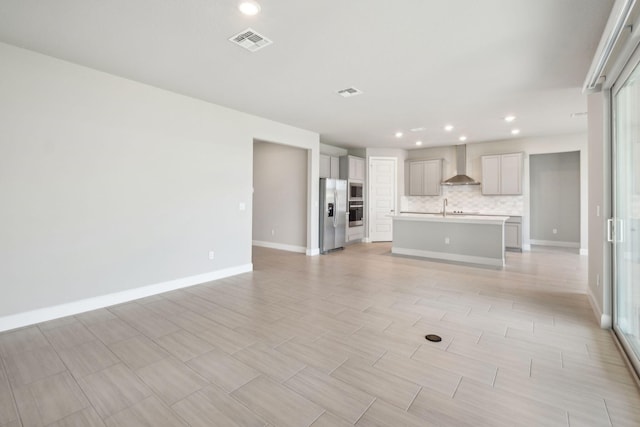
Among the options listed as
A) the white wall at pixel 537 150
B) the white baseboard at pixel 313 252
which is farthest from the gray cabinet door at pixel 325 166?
the white wall at pixel 537 150

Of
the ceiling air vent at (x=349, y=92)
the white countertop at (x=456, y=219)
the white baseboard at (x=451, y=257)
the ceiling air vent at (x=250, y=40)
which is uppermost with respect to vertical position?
the ceiling air vent at (x=349, y=92)

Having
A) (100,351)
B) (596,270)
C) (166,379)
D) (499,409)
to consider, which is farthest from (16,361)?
(596,270)

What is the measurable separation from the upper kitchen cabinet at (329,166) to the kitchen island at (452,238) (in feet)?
6.74

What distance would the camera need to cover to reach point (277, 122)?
5.89 m

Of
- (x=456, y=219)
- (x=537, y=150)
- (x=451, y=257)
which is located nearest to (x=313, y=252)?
(x=451, y=257)

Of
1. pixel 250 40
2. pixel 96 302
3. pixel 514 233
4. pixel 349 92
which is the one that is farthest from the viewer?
pixel 514 233

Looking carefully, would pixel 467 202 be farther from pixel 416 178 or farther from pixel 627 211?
pixel 627 211

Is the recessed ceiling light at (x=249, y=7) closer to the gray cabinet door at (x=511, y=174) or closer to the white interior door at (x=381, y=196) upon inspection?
the white interior door at (x=381, y=196)

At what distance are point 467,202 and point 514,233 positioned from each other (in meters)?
1.43

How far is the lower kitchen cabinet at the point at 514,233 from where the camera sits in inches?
293

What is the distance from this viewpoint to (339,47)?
9.86 feet

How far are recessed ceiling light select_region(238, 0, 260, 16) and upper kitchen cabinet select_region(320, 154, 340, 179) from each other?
5167 millimetres

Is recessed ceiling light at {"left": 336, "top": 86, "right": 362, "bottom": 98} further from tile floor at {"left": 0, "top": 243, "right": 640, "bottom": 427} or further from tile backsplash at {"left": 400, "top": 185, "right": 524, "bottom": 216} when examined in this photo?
tile backsplash at {"left": 400, "top": 185, "right": 524, "bottom": 216}

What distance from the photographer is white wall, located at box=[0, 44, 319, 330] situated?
3.04 meters
